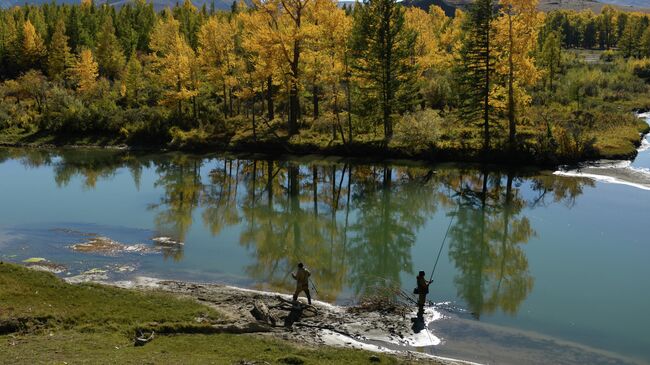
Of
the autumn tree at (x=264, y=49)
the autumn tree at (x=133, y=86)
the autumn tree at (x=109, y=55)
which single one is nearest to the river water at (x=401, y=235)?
the autumn tree at (x=264, y=49)

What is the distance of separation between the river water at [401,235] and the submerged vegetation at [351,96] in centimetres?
366

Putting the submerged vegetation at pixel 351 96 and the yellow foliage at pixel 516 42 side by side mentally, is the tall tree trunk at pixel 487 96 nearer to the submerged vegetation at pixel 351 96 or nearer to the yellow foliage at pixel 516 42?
the submerged vegetation at pixel 351 96

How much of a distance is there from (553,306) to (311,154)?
3243 centimetres

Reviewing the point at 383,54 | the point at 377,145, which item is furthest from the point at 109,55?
the point at 377,145

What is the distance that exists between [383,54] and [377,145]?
735cm

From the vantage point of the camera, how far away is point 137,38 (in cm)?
9756

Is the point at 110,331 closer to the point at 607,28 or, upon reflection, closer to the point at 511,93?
the point at 511,93

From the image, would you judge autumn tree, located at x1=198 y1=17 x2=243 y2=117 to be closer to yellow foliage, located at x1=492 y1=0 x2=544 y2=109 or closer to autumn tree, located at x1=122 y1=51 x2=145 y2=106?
autumn tree, located at x1=122 y1=51 x2=145 y2=106

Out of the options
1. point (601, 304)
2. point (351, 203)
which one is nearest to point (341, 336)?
point (601, 304)

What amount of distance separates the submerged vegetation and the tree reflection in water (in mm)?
4167

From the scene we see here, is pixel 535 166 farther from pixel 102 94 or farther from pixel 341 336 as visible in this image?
pixel 102 94

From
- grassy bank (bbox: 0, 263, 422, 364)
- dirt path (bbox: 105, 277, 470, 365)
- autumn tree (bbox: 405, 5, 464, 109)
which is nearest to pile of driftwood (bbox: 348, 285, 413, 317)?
dirt path (bbox: 105, 277, 470, 365)

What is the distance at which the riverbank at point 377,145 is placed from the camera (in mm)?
43250

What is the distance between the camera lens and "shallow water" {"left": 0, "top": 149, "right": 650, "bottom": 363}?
20312 mm
